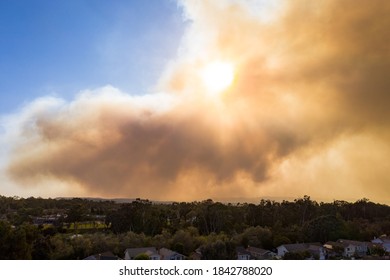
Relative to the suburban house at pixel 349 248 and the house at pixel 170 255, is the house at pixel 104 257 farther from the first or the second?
the suburban house at pixel 349 248

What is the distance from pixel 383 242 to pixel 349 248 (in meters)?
1.32

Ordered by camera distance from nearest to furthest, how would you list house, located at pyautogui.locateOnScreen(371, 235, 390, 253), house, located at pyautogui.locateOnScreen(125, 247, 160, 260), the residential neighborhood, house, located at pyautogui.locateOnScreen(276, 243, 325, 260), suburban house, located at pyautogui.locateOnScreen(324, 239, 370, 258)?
1. house, located at pyautogui.locateOnScreen(125, 247, 160, 260)
2. the residential neighborhood
3. suburban house, located at pyautogui.locateOnScreen(324, 239, 370, 258)
4. house, located at pyautogui.locateOnScreen(276, 243, 325, 260)
5. house, located at pyautogui.locateOnScreen(371, 235, 390, 253)

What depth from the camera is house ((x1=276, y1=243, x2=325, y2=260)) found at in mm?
12812

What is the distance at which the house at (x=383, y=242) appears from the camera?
43.5 ft

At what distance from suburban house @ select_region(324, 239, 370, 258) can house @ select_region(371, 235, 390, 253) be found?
436 mm

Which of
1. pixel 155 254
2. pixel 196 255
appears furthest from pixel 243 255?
pixel 155 254

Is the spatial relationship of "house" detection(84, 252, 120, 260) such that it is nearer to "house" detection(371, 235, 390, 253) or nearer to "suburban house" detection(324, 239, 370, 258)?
"suburban house" detection(324, 239, 370, 258)

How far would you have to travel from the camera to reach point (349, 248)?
13.7 meters

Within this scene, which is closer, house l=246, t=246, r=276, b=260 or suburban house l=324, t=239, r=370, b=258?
house l=246, t=246, r=276, b=260

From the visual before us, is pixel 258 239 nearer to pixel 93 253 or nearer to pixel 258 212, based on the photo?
pixel 258 212

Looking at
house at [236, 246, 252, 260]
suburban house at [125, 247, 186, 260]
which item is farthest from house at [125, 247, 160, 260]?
house at [236, 246, 252, 260]

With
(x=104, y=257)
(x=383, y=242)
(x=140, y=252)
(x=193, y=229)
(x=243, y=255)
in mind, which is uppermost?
(x=193, y=229)

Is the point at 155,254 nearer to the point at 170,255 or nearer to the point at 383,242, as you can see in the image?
the point at 170,255
